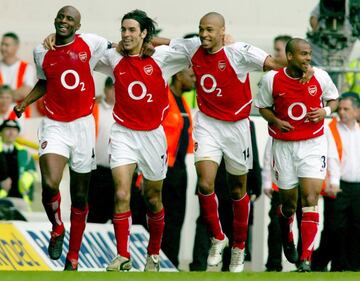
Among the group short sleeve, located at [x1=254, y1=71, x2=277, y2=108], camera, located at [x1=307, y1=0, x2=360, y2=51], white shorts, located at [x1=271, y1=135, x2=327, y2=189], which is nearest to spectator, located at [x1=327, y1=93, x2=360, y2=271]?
camera, located at [x1=307, y1=0, x2=360, y2=51]

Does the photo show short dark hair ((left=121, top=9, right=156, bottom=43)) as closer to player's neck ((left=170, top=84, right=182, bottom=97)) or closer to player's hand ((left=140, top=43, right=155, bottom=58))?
player's hand ((left=140, top=43, right=155, bottom=58))

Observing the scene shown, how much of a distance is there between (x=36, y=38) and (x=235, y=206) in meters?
6.09

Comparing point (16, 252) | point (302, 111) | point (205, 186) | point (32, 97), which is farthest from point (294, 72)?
point (16, 252)

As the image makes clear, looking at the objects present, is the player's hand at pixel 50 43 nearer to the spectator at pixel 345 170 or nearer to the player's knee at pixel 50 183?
the player's knee at pixel 50 183

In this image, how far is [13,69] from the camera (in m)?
23.2

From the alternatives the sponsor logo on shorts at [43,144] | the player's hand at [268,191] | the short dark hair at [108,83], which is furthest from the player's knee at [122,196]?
the short dark hair at [108,83]

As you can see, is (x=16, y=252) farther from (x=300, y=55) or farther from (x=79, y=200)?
(x=300, y=55)

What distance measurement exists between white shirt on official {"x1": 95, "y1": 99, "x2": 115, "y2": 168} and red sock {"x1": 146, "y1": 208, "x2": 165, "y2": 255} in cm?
267

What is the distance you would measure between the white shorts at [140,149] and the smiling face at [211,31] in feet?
3.08

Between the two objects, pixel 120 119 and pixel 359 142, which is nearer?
pixel 120 119

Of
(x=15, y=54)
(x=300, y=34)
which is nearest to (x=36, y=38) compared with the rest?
(x=15, y=54)

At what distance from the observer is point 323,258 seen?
21703 millimetres

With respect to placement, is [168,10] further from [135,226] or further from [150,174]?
[150,174]

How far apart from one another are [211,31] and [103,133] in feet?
11.7
